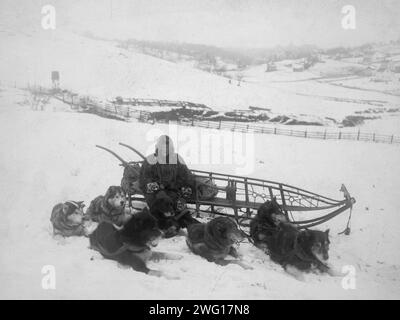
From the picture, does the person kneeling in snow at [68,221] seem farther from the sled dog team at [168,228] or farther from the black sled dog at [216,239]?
the black sled dog at [216,239]

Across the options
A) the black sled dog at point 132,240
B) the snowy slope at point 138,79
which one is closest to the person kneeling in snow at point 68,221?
the black sled dog at point 132,240

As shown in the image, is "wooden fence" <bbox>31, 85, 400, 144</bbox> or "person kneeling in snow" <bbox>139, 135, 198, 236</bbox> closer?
"person kneeling in snow" <bbox>139, 135, 198, 236</bbox>

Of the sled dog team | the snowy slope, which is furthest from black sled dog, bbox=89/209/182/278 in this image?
the snowy slope

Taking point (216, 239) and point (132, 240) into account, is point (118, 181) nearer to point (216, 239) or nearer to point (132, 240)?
point (132, 240)

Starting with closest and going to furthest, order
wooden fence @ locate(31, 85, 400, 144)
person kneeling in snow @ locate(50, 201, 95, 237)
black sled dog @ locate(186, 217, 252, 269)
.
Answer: black sled dog @ locate(186, 217, 252, 269) → person kneeling in snow @ locate(50, 201, 95, 237) → wooden fence @ locate(31, 85, 400, 144)

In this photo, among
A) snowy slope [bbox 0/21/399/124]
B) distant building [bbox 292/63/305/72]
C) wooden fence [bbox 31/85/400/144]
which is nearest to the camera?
snowy slope [bbox 0/21/399/124]

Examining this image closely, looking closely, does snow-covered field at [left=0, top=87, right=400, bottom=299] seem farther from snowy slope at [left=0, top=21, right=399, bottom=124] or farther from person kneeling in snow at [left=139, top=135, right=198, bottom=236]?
snowy slope at [left=0, top=21, right=399, bottom=124]

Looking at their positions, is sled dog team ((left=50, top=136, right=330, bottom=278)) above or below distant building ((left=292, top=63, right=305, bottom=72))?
below

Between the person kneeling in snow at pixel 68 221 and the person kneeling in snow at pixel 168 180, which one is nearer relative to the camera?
the person kneeling in snow at pixel 68 221

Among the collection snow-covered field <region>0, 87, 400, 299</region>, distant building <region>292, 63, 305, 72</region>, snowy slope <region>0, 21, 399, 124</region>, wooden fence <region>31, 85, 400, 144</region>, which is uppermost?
distant building <region>292, 63, 305, 72</region>
